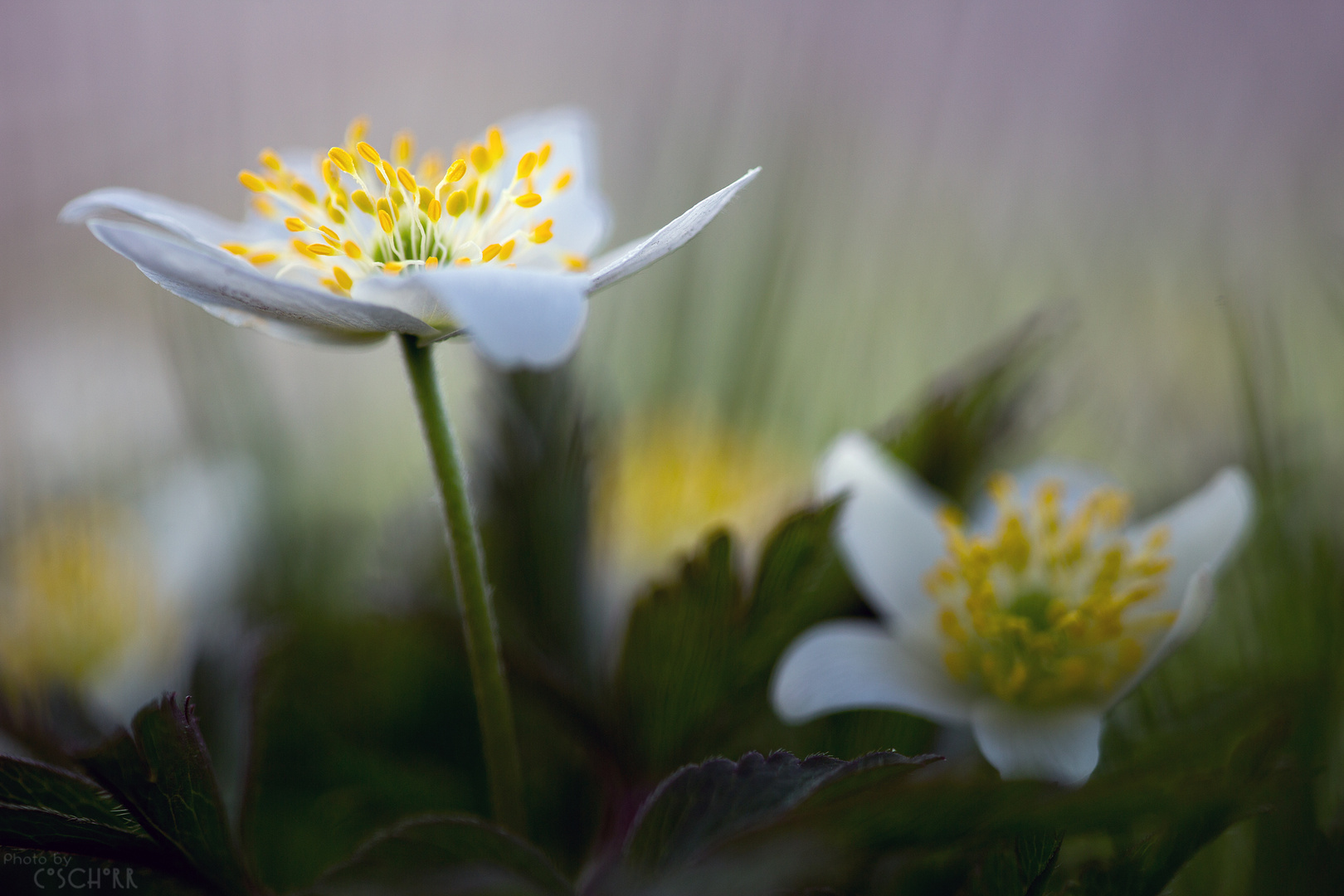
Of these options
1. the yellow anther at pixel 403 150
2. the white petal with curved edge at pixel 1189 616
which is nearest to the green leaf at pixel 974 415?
the white petal with curved edge at pixel 1189 616

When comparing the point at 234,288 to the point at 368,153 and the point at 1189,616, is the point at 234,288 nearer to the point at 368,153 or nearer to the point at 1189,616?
the point at 368,153

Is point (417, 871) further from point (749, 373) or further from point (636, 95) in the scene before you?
point (636, 95)

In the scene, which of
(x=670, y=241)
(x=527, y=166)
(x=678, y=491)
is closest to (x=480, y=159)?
(x=527, y=166)

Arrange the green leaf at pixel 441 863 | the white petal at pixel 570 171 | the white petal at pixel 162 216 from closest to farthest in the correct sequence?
the green leaf at pixel 441 863
the white petal at pixel 162 216
the white petal at pixel 570 171

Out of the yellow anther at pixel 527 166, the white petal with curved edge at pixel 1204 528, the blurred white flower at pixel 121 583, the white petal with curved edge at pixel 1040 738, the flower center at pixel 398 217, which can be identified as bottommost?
the blurred white flower at pixel 121 583

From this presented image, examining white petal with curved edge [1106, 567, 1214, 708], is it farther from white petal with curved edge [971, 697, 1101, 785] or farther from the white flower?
the white flower

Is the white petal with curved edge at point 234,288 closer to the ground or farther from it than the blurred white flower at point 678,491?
farther from it

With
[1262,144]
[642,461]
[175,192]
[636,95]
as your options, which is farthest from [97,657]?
[1262,144]

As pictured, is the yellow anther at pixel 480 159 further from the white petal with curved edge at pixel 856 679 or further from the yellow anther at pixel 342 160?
the white petal with curved edge at pixel 856 679
